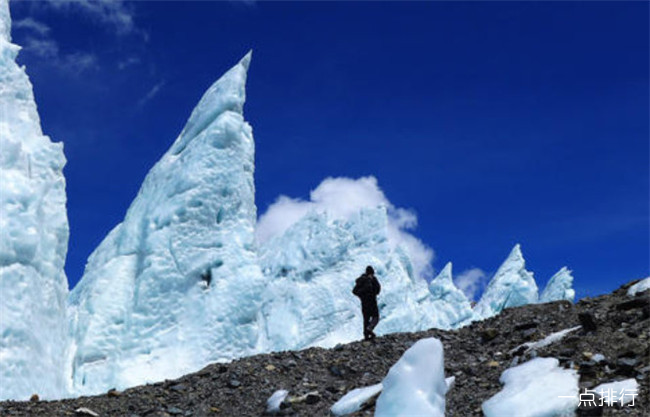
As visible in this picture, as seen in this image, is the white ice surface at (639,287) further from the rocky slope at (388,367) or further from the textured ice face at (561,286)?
the textured ice face at (561,286)

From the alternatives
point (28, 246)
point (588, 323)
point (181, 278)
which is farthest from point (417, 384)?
point (181, 278)

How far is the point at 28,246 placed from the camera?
51.5 feet

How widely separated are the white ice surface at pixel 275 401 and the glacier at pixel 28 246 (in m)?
7.44

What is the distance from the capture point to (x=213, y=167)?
24078mm

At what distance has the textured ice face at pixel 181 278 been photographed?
21734 mm

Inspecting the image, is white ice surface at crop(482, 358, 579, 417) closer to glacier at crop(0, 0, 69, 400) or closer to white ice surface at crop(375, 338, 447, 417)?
white ice surface at crop(375, 338, 447, 417)

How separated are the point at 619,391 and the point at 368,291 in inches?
227

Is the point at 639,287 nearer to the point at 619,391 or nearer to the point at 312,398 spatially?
the point at 619,391

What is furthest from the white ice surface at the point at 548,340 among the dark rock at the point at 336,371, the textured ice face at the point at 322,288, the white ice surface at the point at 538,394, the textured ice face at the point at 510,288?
the textured ice face at the point at 510,288

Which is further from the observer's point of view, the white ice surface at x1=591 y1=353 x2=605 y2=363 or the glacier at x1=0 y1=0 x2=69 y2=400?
the glacier at x1=0 y1=0 x2=69 y2=400

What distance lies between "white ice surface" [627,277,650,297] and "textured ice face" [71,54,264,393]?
43.6ft

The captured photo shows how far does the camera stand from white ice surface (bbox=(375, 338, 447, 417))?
739 centimetres

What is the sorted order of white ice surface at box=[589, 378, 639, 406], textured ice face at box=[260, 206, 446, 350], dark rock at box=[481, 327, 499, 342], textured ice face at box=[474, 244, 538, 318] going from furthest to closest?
1. textured ice face at box=[474, 244, 538, 318]
2. textured ice face at box=[260, 206, 446, 350]
3. dark rock at box=[481, 327, 499, 342]
4. white ice surface at box=[589, 378, 639, 406]

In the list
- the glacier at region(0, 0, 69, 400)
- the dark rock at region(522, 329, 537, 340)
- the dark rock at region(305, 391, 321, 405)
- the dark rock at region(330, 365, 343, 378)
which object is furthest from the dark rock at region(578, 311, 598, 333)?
the glacier at region(0, 0, 69, 400)
